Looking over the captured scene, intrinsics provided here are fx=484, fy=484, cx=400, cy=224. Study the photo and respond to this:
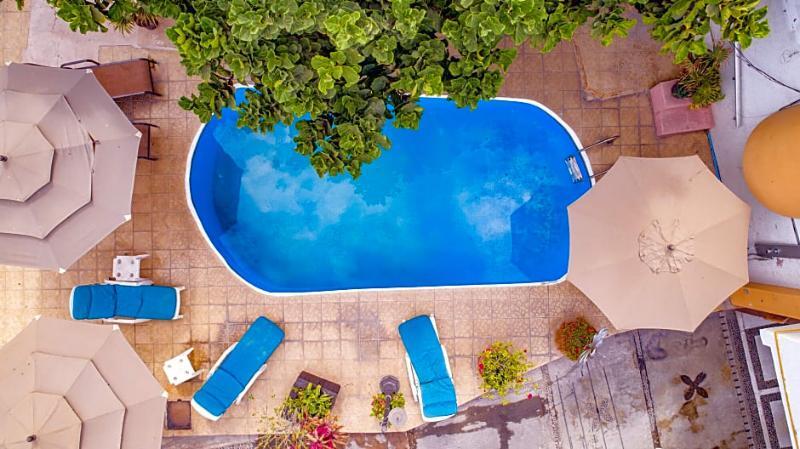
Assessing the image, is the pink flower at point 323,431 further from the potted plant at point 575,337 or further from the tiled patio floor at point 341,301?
the potted plant at point 575,337

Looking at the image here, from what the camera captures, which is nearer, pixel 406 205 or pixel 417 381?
pixel 417 381

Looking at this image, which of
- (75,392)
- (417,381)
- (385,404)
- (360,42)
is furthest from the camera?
(385,404)

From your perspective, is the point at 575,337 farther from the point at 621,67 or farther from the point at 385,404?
the point at 621,67

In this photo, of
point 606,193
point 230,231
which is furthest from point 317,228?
point 606,193

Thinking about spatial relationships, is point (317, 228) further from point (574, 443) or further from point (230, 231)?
point (574, 443)

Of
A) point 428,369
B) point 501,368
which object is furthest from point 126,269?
point 501,368

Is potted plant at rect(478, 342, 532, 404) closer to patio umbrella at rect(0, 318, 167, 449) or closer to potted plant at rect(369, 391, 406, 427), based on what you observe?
potted plant at rect(369, 391, 406, 427)
